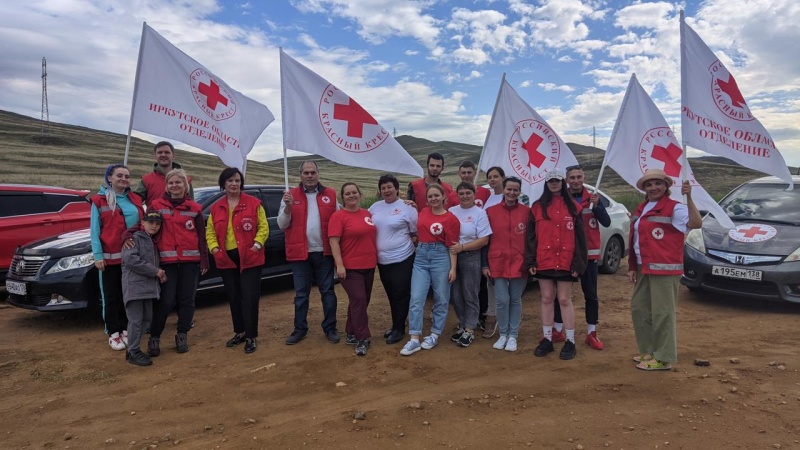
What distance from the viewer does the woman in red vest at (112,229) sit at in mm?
4691

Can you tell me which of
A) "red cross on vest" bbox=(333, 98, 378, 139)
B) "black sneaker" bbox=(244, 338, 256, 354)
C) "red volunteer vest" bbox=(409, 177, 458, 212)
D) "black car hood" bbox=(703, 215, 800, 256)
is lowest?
"black sneaker" bbox=(244, 338, 256, 354)

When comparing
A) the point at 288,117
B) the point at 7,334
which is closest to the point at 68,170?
the point at 7,334

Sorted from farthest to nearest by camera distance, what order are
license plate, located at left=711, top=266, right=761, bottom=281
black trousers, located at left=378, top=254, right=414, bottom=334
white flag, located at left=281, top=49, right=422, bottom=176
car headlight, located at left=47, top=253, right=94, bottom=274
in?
license plate, located at left=711, top=266, right=761, bottom=281
car headlight, located at left=47, top=253, right=94, bottom=274
white flag, located at left=281, top=49, right=422, bottom=176
black trousers, located at left=378, top=254, right=414, bottom=334

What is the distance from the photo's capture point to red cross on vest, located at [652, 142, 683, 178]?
5168mm

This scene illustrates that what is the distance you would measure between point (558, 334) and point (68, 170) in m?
32.6

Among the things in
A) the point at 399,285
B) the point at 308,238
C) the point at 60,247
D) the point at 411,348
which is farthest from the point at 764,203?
the point at 60,247

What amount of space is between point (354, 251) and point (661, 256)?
2690mm

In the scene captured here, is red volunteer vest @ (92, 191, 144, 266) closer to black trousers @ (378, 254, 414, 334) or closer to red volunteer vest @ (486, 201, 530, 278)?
black trousers @ (378, 254, 414, 334)

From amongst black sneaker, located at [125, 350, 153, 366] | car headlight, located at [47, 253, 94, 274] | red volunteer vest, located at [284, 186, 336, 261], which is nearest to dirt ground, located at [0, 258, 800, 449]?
black sneaker, located at [125, 350, 153, 366]

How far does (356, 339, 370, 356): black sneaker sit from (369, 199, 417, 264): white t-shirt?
775mm

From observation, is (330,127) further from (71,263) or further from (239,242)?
(71,263)

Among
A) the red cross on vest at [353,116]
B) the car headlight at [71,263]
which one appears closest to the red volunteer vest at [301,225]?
the red cross on vest at [353,116]

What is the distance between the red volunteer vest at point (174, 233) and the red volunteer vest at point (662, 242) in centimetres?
413

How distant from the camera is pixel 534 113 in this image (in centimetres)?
586
